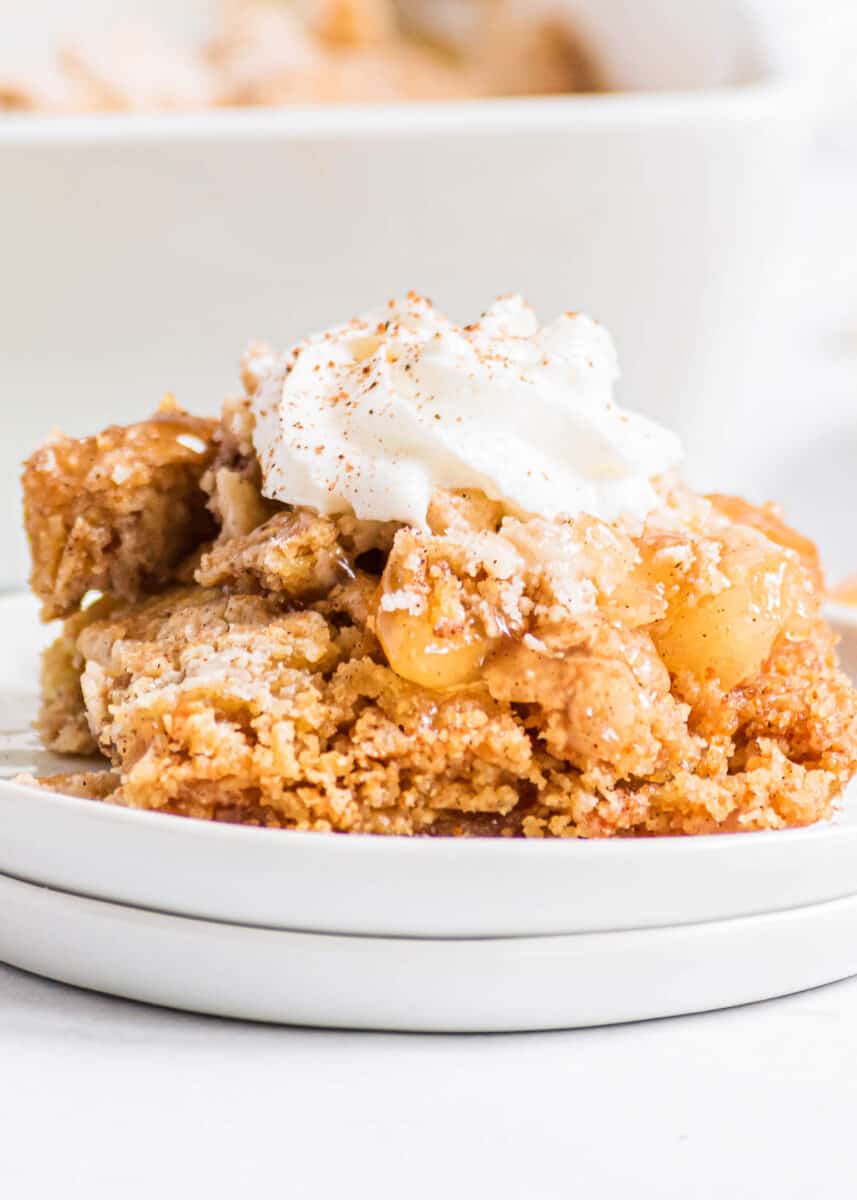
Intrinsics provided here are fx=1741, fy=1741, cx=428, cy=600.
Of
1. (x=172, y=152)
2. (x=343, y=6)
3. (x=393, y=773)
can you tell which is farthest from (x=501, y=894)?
(x=343, y=6)

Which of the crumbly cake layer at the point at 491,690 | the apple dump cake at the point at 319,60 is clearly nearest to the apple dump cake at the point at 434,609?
the crumbly cake layer at the point at 491,690

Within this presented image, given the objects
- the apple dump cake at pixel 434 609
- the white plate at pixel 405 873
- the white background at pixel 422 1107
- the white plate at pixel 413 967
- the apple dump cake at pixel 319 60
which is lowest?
the white background at pixel 422 1107

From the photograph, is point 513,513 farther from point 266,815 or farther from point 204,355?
point 204,355

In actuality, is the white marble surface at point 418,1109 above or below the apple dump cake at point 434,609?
below

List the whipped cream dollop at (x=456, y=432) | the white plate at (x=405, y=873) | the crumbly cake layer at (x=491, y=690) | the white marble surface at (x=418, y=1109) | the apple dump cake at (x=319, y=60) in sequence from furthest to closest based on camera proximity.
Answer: the apple dump cake at (x=319, y=60) < the whipped cream dollop at (x=456, y=432) < the crumbly cake layer at (x=491, y=690) < the white plate at (x=405, y=873) < the white marble surface at (x=418, y=1109)

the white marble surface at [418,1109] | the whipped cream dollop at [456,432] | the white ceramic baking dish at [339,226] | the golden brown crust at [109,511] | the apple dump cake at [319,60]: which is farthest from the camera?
the apple dump cake at [319,60]

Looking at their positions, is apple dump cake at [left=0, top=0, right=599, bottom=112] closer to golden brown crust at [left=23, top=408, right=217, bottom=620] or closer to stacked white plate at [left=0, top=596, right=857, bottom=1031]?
golden brown crust at [left=23, top=408, right=217, bottom=620]

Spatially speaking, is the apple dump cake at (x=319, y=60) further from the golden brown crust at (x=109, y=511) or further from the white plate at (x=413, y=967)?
the white plate at (x=413, y=967)
